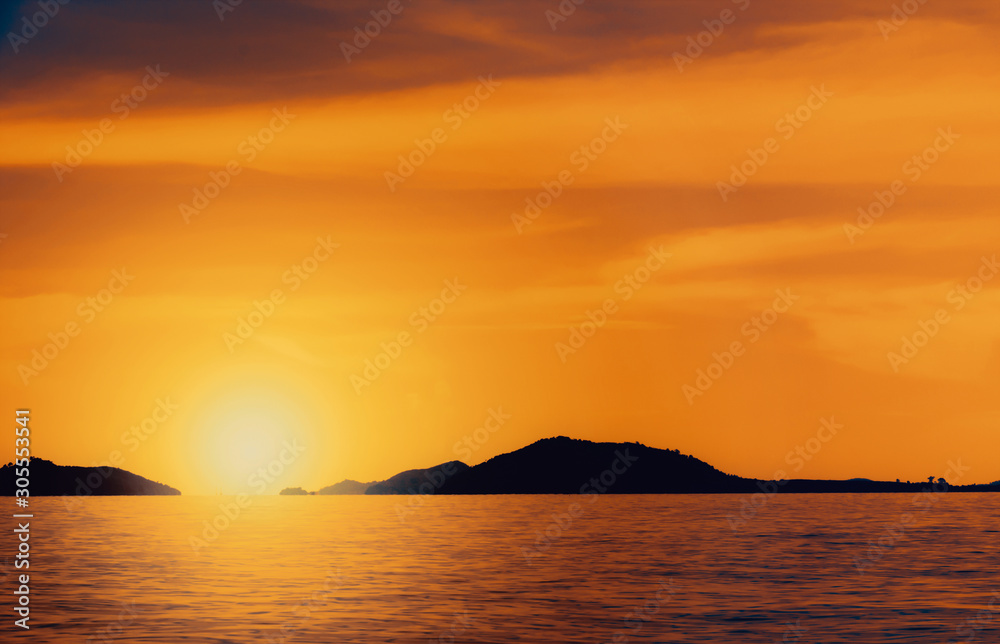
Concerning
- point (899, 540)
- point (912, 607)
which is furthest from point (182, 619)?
point (899, 540)

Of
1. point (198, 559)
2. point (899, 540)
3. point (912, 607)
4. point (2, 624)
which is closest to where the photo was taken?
point (2, 624)

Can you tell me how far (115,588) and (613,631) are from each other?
29.4 m

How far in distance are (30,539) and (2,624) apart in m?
68.5

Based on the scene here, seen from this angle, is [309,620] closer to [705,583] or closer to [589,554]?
[705,583]

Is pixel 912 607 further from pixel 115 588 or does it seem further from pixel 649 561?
pixel 115 588

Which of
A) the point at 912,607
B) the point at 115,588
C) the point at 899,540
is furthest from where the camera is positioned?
the point at 899,540

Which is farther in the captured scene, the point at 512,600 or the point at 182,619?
the point at 512,600

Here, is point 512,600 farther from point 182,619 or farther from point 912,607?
point 912,607

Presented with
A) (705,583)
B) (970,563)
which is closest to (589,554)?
(705,583)

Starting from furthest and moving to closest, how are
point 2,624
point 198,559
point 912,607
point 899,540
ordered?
1. point 899,540
2. point 198,559
3. point 912,607
4. point 2,624

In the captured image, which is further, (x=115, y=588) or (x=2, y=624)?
(x=115, y=588)

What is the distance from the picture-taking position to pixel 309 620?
45.6m

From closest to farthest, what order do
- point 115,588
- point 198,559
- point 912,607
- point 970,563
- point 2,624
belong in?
point 2,624 < point 912,607 < point 115,588 < point 970,563 < point 198,559

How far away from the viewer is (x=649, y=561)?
2960 inches
